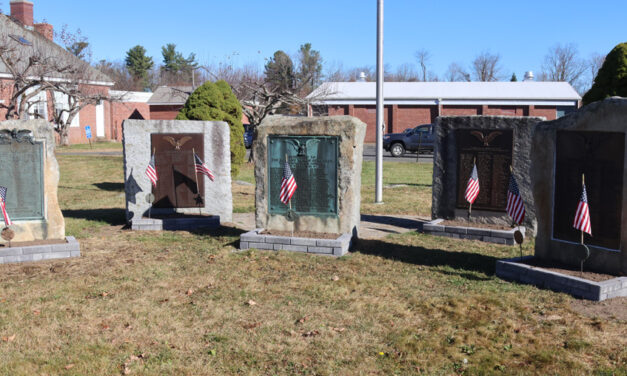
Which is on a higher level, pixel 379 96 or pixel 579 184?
pixel 379 96

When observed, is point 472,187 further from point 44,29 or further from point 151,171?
point 44,29

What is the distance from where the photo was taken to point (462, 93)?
134ft

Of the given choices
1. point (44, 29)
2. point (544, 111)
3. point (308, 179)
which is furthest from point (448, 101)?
point (308, 179)

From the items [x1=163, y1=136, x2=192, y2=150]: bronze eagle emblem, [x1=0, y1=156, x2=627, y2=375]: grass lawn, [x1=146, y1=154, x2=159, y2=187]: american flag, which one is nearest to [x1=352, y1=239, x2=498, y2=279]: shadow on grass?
[x1=0, y1=156, x2=627, y2=375]: grass lawn

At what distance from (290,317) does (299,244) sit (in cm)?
283

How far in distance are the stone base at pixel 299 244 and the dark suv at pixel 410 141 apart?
67.7 ft

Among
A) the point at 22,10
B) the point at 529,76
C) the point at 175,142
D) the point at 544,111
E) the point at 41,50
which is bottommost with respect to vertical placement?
the point at 175,142

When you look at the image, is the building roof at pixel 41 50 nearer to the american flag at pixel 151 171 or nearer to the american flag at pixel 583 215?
the american flag at pixel 151 171

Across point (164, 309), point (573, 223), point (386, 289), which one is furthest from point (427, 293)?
point (164, 309)

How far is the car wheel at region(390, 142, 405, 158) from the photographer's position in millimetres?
29581

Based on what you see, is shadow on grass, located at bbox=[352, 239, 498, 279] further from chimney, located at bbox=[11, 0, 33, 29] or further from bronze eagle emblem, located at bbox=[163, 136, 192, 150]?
chimney, located at bbox=[11, 0, 33, 29]

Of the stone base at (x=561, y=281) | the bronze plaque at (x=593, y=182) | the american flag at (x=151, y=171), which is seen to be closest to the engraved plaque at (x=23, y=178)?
the american flag at (x=151, y=171)

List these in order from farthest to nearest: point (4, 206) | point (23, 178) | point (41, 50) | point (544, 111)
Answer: point (544, 111), point (41, 50), point (23, 178), point (4, 206)

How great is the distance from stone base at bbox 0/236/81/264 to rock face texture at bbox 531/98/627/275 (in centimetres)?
637
